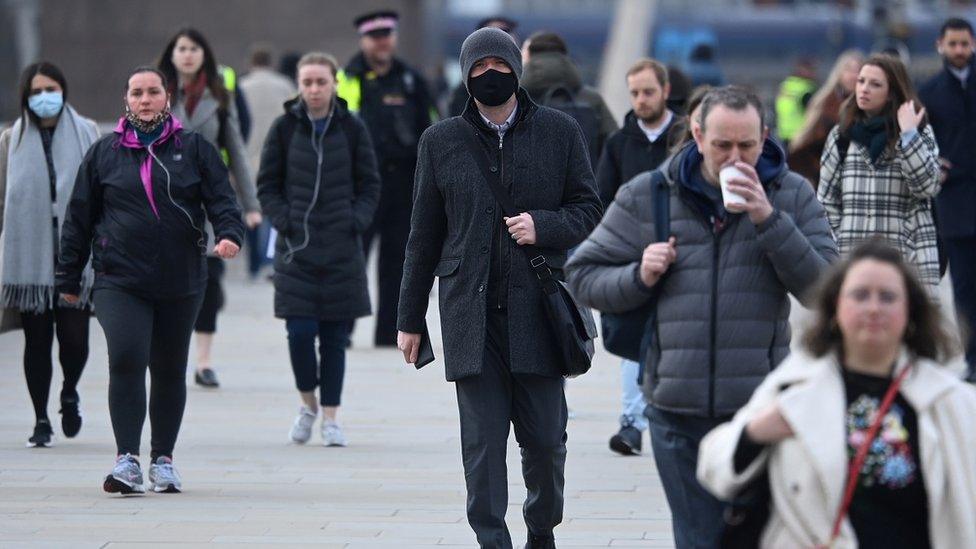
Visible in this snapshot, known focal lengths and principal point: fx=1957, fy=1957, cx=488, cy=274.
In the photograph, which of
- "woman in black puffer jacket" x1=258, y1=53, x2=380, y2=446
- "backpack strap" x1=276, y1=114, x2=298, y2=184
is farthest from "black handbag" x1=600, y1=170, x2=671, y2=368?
"backpack strap" x1=276, y1=114, x2=298, y2=184

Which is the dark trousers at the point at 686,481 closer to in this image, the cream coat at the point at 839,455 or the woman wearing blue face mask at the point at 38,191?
the cream coat at the point at 839,455

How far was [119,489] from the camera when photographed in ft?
25.8

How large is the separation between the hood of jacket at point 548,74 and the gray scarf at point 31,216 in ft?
8.27

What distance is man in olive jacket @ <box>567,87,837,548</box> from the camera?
4902 millimetres

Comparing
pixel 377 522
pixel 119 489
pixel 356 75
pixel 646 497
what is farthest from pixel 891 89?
pixel 356 75

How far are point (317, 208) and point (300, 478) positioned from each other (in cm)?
156

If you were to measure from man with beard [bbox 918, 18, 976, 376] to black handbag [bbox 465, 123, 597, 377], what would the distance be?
530 cm

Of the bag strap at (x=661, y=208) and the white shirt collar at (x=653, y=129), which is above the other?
the white shirt collar at (x=653, y=129)

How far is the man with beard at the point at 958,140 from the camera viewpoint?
1095 centimetres

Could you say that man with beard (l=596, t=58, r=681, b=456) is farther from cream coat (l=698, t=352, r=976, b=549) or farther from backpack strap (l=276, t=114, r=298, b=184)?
cream coat (l=698, t=352, r=976, b=549)

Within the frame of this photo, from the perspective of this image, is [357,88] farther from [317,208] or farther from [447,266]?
[447,266]

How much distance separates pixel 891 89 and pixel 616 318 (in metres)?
3.90

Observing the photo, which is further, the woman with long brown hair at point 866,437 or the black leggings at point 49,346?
the black leggings at point 49,346

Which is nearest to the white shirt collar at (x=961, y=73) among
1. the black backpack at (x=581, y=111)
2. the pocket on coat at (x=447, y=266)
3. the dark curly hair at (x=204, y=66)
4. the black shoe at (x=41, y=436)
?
the black backpack at (x=581, y=111)
